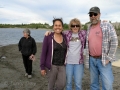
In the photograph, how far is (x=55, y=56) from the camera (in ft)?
16.4

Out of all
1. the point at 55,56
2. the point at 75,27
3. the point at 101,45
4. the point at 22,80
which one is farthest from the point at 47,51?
the point at 22,80

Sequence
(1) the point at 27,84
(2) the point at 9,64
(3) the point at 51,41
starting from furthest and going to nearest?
(2) the point at 9,64
(1) the point at 27,84
(3) the point at 51,41

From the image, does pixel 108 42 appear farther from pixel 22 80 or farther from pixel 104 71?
pixel 22 80

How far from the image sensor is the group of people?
16.3 ft

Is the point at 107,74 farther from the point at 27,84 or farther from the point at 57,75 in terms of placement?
the point at 27,84

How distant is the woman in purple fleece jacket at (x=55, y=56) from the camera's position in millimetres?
4984

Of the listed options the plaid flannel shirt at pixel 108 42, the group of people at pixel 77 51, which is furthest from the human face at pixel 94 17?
the plaid flannel shirt at pixel 108 42

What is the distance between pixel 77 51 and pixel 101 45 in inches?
22.8

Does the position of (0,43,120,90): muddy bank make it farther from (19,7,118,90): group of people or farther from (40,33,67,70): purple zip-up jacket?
(40,33,67,70): purple zip-up jacket

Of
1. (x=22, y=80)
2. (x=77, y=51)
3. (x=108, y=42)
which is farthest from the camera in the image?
(x=22, y=80)

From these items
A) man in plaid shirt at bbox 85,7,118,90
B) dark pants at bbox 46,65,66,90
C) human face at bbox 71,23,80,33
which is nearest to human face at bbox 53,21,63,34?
human face at bbox 71,23,80,33

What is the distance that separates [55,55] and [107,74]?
1.29 metres

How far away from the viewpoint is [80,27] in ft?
17.2

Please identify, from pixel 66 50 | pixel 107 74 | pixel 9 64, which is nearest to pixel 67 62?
pixel 66 50
